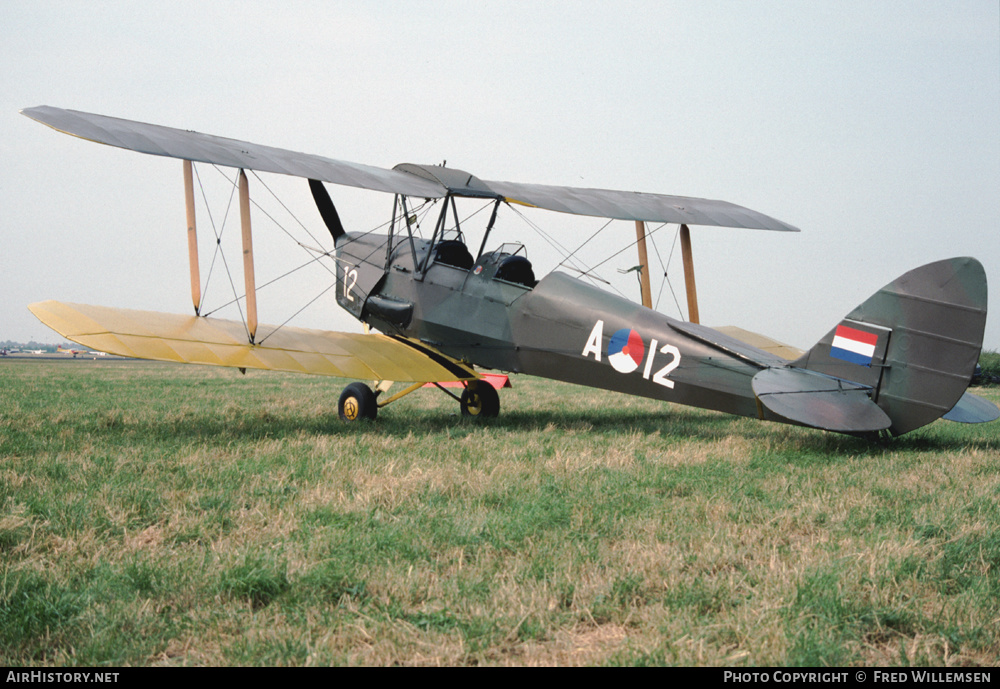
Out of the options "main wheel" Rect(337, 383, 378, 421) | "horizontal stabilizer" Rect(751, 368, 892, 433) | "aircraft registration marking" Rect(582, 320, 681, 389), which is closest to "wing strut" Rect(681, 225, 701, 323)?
"aircraft registration marking" Rect(582, 320, 681, 389)

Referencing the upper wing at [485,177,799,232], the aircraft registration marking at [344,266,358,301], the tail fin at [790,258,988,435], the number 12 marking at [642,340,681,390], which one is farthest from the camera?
the aircraft registration marking at [344,266,358,301]

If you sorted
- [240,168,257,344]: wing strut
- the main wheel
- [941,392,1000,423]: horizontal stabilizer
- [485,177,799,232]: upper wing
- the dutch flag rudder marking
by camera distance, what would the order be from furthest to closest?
[485,177,799,232]: upper wing
the main wheel
[240,168,257,344]: wing strut
[941,392,1000,423]: horizontal stabilizer
the dutch flag rudder marking

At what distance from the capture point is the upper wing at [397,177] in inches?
315

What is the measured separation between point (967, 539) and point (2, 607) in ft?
15.0

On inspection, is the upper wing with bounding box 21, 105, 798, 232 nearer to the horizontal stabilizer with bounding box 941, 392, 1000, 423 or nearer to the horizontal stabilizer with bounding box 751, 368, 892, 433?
the horizontal stabilizer with bounding box 751, 368, 892, 433

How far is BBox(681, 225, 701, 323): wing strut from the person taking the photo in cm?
1070

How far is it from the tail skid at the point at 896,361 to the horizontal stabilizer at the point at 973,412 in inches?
32.3

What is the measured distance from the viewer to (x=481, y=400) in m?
10.5

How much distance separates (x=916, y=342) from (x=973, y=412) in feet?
5.61

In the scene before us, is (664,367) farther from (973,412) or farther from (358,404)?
(358,404)

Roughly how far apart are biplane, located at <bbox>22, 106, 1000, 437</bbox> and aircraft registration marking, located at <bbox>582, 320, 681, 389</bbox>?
2 cm

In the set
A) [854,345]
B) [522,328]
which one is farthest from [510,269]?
[854,345]

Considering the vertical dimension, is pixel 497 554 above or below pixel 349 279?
below

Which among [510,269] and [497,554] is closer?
[497,554]
